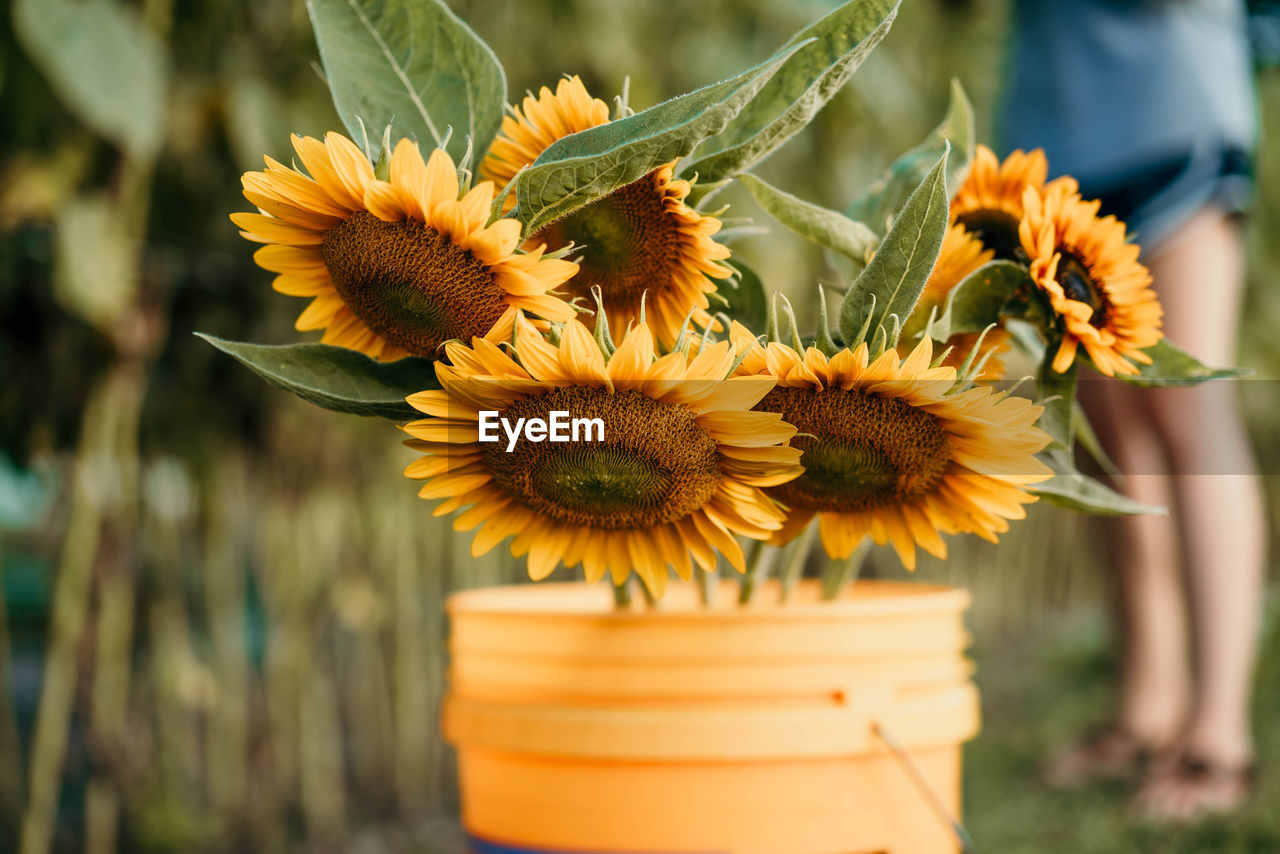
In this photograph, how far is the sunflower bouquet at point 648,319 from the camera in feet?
0.97

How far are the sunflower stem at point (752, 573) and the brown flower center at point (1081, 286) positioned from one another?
15cm

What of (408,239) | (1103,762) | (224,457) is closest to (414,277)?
(408,239)

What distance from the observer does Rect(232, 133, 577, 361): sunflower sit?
29 cm

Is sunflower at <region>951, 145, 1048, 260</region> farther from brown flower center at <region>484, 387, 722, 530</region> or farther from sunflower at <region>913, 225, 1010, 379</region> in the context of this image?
brown flower center at <region>484, 387, 722, 530</region>

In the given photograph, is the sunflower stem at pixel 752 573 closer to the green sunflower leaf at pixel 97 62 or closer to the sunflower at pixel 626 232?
the sunflower at pixel 626 232

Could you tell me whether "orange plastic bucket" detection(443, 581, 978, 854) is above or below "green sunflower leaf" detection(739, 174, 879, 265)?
below

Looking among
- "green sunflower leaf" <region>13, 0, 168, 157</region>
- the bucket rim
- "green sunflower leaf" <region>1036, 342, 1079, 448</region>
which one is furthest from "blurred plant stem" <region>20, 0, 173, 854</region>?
"green sunflower leaf" <region>1036, 342, 1079, 448</region>

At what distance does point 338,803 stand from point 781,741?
3.59 feet

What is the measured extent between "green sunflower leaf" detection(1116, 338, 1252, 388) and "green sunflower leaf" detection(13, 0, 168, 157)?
0.65 metres

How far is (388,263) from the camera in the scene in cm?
30

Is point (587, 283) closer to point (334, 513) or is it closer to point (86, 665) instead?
point (86, 665)

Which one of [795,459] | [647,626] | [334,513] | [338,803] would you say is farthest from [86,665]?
[795,459]

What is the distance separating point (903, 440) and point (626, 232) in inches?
4.3

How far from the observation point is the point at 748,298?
40 centimetres
